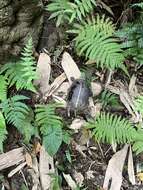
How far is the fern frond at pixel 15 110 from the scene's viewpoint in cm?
355

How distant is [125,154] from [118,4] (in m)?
1.35

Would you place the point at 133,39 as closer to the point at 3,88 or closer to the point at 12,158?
the point at 3,88

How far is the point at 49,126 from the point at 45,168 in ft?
1.15

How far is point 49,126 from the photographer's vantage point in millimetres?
3596

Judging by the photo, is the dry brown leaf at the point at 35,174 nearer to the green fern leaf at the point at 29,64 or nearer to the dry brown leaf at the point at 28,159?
the dry brown leaf at the point at 28,159

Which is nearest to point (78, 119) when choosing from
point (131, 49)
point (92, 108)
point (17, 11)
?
point (92, 108)

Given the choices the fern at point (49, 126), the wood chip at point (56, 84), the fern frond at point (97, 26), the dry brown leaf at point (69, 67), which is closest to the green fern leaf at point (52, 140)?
the fern at point (49, 126)

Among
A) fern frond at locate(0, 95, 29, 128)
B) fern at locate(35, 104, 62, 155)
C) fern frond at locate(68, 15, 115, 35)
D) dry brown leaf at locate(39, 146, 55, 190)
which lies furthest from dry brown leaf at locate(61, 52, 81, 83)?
dry brown leaf at locate(39, 146, 55, 190)

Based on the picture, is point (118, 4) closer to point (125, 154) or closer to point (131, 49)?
point (131, 49)

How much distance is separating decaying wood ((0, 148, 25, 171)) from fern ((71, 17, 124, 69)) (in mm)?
943

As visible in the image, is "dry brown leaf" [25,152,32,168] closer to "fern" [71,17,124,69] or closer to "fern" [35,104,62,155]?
"fern" [35,104,62,155]

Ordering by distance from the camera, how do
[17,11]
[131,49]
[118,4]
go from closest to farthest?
[17,11], [131,49], [118,4]

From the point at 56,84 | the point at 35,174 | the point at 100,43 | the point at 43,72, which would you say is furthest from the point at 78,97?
the point at 35,174

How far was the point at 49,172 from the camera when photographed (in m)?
3.66
